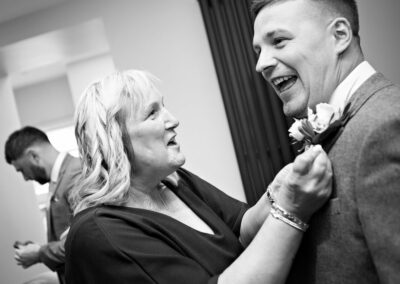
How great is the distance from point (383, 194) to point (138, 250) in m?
0.66

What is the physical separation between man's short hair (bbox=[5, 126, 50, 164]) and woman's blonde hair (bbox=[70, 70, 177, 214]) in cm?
180

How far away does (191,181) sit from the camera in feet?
5.92

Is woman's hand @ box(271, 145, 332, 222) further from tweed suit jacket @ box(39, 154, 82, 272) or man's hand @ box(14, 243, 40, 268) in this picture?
man's hand @ box(14, 243, 40, 268)

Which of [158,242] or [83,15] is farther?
[83,15]

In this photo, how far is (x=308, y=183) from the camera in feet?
3.69

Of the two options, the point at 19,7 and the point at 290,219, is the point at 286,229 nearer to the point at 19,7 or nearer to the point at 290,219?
the point at 290,219

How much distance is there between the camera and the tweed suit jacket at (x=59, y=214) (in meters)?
2.75

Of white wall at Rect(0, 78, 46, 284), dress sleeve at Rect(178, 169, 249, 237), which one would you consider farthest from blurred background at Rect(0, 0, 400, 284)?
dress sleeve at Rect(178, 169, 249, 237)

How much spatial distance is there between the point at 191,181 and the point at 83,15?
9.12ft

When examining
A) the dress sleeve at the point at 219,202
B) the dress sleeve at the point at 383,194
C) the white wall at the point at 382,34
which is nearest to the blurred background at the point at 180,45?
the white wall at the point at 382,34

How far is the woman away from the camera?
1.23 metres

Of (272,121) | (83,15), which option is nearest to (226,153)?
(272,121)

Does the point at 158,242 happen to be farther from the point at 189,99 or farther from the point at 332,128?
the point at 189,99

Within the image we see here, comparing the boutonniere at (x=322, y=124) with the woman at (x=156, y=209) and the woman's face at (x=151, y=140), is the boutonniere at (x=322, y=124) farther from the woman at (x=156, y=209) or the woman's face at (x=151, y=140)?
the woman's face at (x=151, y=140)
